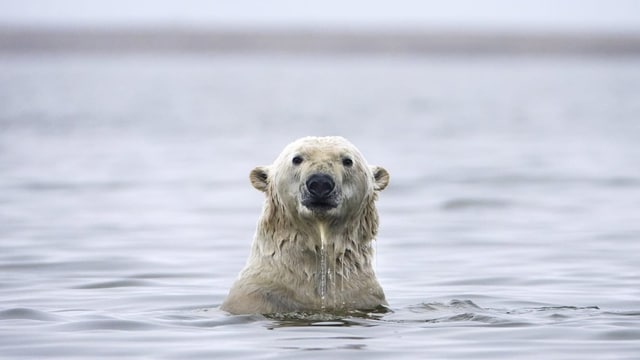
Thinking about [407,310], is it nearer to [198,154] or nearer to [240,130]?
[198,154]

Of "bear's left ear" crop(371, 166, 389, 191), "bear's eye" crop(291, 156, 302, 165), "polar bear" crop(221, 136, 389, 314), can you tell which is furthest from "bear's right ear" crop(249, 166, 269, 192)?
"bear's left ear" crop(371, 166, 389, 191)

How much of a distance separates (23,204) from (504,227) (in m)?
5.58

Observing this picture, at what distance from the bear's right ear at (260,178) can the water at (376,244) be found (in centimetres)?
83

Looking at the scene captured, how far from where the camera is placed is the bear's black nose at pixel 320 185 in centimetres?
965

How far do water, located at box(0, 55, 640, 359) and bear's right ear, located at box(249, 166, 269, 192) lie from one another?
83cm

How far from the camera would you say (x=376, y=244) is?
14.6 metres

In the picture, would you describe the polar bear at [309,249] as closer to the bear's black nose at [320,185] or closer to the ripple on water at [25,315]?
the bear's black nose at [320,185]

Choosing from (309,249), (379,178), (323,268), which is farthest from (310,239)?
(379,178)

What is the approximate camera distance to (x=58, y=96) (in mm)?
63906

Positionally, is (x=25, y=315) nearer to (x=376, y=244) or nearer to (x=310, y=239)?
(x=310, y=239)

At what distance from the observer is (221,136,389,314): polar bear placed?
9961 millimetres

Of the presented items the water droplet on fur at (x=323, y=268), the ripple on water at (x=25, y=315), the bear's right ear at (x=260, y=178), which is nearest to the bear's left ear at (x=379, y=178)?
the water droplet on fur at (x=323, y=268)

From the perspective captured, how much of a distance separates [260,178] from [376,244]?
14.1 feet

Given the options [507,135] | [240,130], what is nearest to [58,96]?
[240,130]
